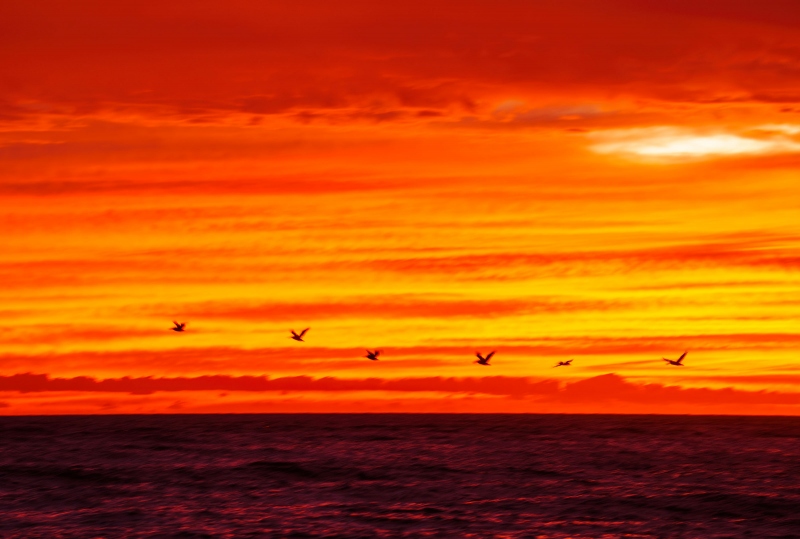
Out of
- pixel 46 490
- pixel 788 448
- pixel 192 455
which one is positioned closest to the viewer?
pixel 46 490

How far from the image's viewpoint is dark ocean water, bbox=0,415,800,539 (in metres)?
54.1

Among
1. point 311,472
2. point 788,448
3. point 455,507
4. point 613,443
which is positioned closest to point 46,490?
point 311,472

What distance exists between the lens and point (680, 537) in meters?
52.3

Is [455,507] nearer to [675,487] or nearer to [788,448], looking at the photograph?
[675,487]

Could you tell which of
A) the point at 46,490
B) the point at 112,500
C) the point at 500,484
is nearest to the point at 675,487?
the point at 500,484

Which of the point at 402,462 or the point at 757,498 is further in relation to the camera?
the point at 402,462

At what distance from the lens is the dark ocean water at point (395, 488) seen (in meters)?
54.1

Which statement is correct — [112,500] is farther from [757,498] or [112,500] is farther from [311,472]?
[757,498]

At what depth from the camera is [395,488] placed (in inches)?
2729

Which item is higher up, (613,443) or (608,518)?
(613,443)

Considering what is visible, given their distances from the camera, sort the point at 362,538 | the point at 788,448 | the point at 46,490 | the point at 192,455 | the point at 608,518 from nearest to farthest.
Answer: the point at 362,538 → the point at 608,518 → the point at 46,490 → the point at 192,455 → the point at 788,448

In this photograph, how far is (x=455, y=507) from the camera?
61.0 m

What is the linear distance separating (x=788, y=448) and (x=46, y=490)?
76.4 meters

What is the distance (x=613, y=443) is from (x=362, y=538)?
70169mm
